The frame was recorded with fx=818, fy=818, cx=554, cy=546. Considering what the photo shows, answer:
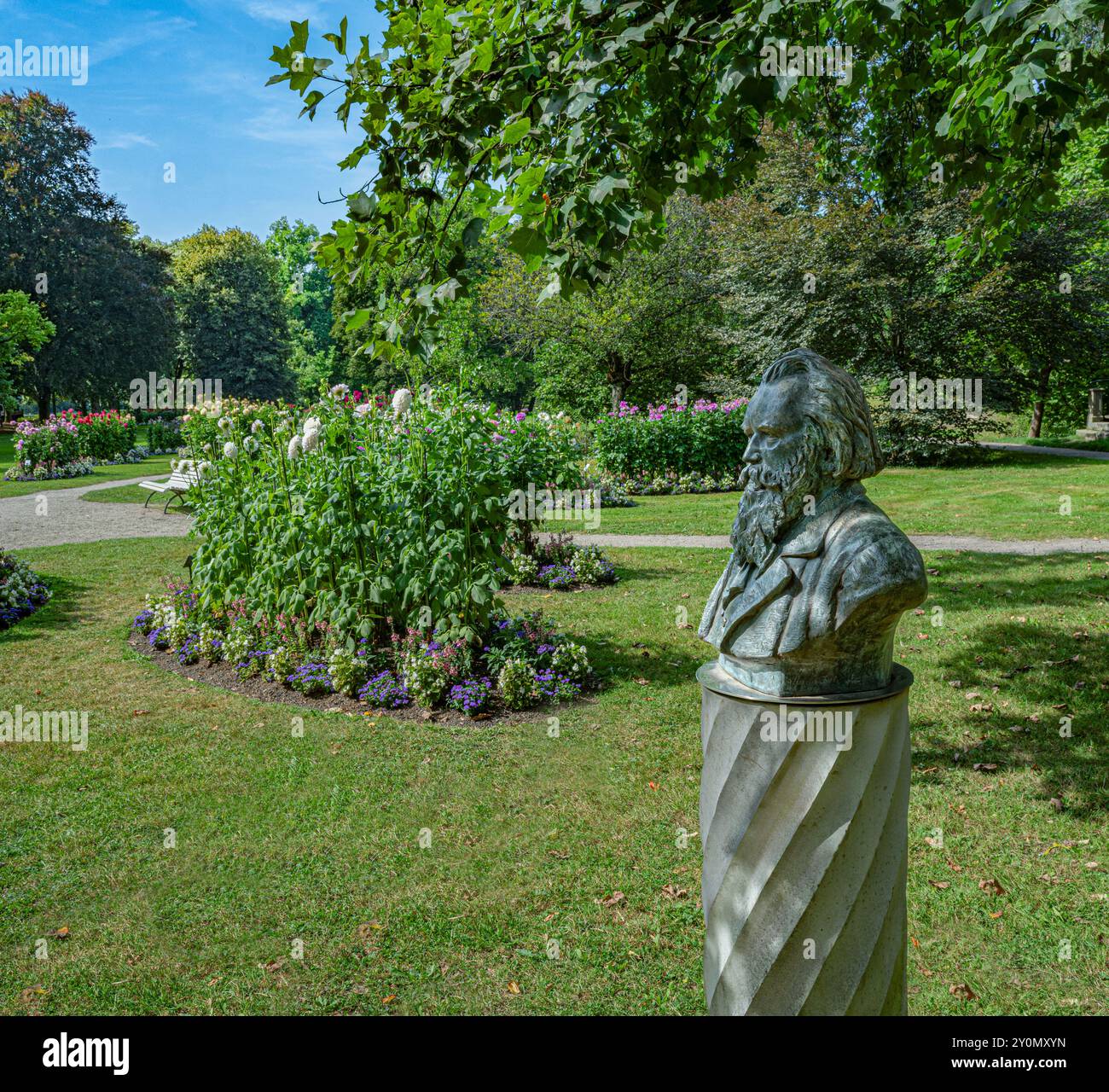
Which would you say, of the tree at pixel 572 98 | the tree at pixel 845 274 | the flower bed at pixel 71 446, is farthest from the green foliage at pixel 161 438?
the tree at pixel 572 98

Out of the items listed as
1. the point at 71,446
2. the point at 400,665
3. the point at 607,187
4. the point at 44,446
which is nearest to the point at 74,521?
the point at 44,446

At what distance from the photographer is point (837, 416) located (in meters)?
2.47

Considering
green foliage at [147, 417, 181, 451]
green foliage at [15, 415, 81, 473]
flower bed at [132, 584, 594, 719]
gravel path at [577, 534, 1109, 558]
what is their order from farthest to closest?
1. green foliage at [147, 417, 181, 451]
2. green foliage at [15, 415, 81, 473]
3. gravel path at [577, 534, 1109, 558]
4. flower bed at [132, 584, 594, 719]

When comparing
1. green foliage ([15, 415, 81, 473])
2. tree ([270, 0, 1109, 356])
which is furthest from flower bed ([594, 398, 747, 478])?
green foliage ([15, 415, 81, 473])

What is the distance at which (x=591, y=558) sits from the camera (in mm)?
10562

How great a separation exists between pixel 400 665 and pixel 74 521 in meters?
12.8

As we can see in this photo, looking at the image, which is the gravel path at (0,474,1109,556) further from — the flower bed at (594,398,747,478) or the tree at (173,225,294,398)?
the tree at (173,225,294,398)

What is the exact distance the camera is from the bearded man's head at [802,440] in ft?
8.11

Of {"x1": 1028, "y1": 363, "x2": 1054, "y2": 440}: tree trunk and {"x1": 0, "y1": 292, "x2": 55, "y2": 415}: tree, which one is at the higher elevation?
{"x1": 0, "y1": 292, "x2": 55, "y2": 415}: tree

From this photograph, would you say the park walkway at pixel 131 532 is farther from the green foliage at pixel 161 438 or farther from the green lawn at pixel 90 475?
the green foliage at pixel 161 438

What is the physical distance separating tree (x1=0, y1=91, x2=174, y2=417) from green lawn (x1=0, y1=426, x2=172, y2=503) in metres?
8.62

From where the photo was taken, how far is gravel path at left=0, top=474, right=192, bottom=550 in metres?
14.7

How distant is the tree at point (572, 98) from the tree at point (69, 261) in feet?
132

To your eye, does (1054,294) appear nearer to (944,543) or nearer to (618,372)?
(618,372)
